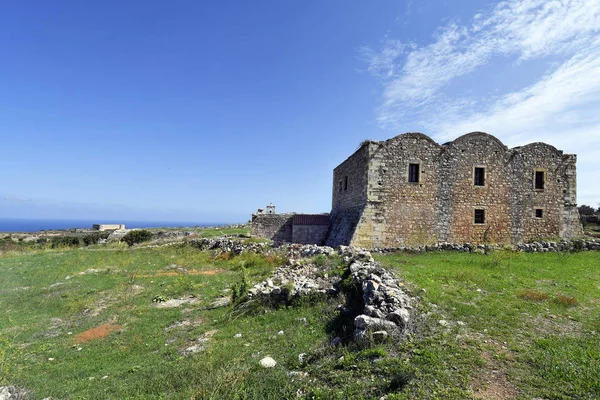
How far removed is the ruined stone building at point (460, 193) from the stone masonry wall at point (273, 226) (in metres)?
9.49

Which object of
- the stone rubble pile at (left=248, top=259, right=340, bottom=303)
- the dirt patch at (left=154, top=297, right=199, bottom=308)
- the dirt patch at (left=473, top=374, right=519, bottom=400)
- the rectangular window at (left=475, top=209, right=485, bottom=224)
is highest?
the rectangular window at (left=475, top=209, right=485, bottom=224)

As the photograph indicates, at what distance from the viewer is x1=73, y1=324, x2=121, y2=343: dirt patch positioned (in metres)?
8.62

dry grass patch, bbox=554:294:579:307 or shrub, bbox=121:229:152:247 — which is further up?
dry grass patch, bbox=554:294:579:307

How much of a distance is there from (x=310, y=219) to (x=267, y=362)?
2153 cm

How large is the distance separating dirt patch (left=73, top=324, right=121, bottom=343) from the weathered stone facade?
12.6m

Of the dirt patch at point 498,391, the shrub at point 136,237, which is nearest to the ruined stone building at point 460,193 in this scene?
the dirt patch at point 498,391

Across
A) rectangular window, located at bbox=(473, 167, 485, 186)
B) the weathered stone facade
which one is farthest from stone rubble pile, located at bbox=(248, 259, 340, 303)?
rectangular window, located at bbox=(473, 167, 485, 186)

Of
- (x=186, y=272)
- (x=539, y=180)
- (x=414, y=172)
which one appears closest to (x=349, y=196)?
(x=414, y=172)

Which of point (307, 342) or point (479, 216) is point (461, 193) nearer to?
point (479, 216)

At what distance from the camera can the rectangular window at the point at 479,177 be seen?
1961 cm

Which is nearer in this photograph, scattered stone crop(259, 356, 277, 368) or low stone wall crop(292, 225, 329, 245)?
scattered stone crop(259, 356, 277, 368)

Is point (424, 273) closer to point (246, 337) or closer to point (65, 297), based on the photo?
point (246, 337)

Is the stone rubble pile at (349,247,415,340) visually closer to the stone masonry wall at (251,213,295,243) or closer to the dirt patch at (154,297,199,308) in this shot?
the dirt patch at (154,297,199,308)

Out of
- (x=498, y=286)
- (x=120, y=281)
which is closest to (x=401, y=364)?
(x=498, y=286)
